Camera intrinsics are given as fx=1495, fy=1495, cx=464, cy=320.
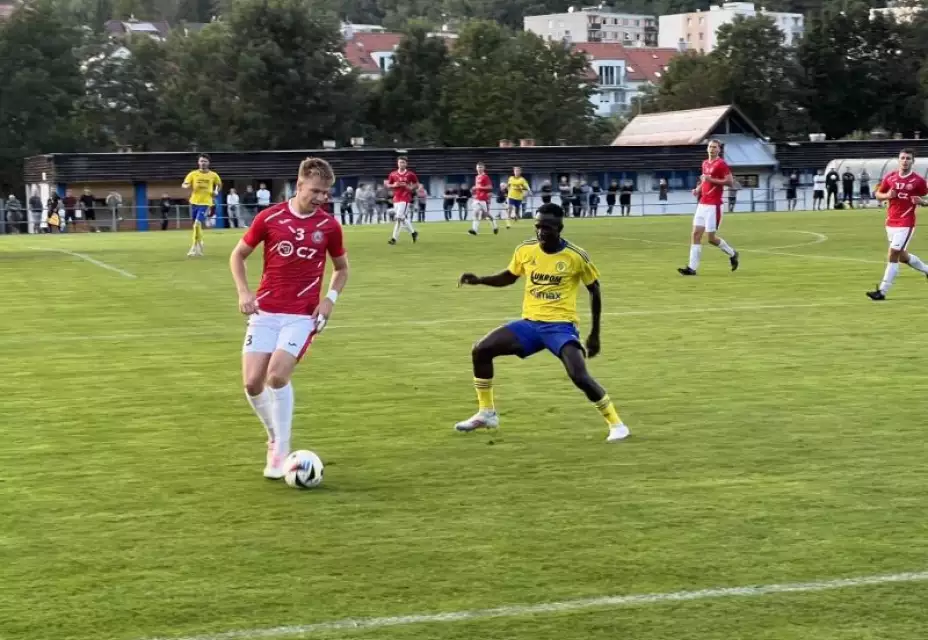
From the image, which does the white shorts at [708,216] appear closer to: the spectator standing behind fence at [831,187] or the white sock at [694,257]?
the white sock at [694,257]

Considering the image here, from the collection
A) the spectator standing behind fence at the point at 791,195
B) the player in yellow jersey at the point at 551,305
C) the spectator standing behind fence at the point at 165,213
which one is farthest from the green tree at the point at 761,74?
the player in yellow jersey at the point at 551,305

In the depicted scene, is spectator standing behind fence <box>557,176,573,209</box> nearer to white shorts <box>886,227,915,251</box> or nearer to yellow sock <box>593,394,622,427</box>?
white shorts <box>886,227,915,251</box>

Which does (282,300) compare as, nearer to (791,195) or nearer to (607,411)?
(607,411)

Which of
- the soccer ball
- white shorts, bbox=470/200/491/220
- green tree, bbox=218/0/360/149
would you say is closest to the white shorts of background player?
white shorts, bbox=470/200/491/220

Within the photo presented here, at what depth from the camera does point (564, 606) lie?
6.36m

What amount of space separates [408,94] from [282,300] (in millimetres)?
98243

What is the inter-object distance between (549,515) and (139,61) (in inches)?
4221

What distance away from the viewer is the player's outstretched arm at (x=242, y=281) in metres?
8.80

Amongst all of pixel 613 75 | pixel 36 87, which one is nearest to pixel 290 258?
pixel 36 87

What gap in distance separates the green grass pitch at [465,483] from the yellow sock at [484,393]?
27 centimetres

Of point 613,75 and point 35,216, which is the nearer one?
point 35,216

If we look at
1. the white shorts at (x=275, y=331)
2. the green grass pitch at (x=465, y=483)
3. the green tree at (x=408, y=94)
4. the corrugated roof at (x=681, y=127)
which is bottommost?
the green grass pitch at (x=465, y=483)

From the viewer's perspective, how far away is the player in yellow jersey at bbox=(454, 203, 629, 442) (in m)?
10.1

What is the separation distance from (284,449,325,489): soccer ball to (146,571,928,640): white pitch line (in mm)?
2558
